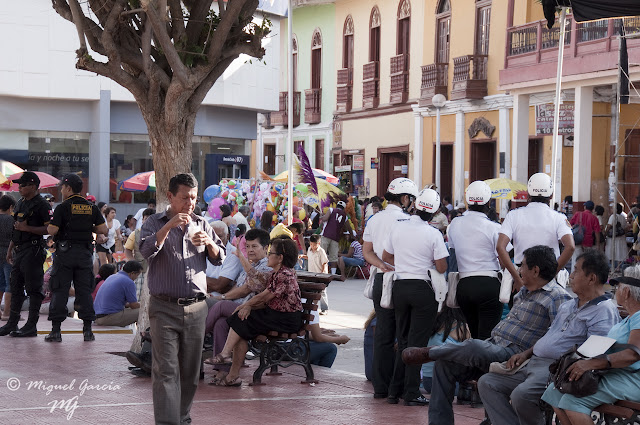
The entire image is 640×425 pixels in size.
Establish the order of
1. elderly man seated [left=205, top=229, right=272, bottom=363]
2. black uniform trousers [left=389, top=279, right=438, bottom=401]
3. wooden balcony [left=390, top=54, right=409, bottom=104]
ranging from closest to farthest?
1. black uniform trousers [left=389, top=279, right=438, bottom=401]
2. elderly man seated [left=205, top=229, right=272, bottom=363]
3. wooden balcony [left=390, top=54, right=409, bottom=104]

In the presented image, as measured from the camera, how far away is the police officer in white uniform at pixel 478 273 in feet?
33.0

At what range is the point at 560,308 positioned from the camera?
7559 mm

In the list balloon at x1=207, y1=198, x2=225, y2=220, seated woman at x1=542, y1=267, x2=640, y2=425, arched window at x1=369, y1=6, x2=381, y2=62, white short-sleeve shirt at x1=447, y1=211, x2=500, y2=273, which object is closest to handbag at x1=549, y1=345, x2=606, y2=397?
seated woman at x1=542, y1=267, x2=640, y2=425

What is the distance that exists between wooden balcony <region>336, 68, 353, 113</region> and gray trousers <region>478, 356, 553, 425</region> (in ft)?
111

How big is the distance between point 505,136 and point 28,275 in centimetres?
2016

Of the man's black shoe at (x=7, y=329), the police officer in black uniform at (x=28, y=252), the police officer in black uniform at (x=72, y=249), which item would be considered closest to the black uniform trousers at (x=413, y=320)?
the police officer in black uniform at (x=72, y=249)

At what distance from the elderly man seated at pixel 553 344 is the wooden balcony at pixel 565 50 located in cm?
1861

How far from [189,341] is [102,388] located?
8.78 ft

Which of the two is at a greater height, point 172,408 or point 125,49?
point 125,49

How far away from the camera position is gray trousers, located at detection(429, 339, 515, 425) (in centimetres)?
791

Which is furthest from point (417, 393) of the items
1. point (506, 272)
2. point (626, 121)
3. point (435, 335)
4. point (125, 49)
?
point (626, 121)

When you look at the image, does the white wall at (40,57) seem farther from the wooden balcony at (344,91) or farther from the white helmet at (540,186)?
the white helmet at (540,186)

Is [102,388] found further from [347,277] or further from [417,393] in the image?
[347,277]

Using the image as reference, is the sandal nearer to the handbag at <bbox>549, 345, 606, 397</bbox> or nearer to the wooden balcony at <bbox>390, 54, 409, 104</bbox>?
the handbag at <bbox>549, 345, 606, 397</bbox>
